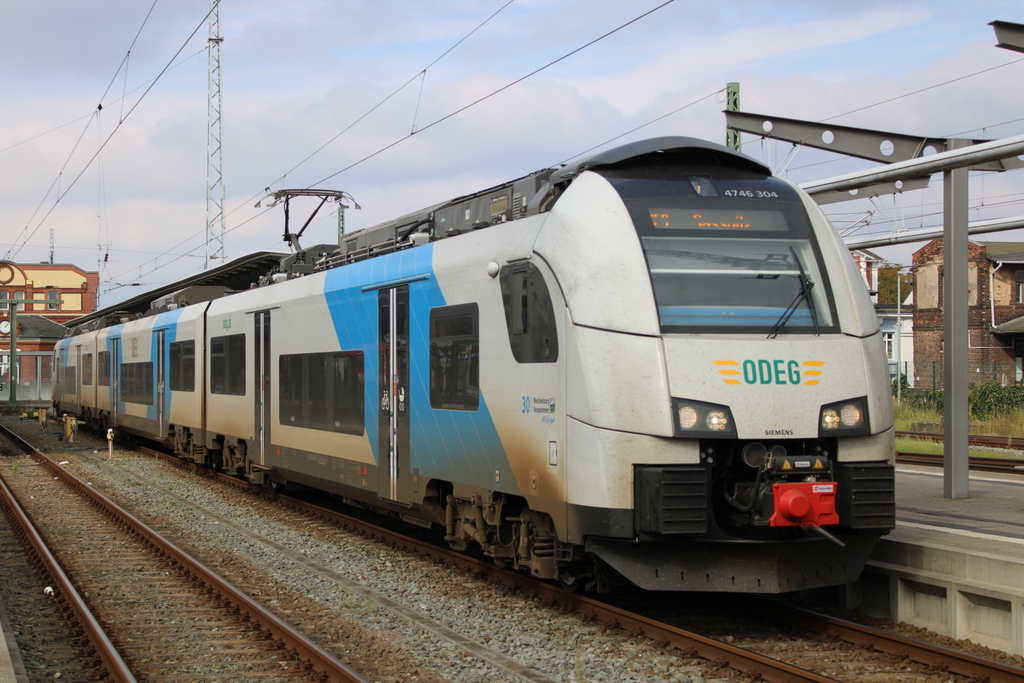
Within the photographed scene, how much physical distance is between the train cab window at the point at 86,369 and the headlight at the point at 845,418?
90.2ft

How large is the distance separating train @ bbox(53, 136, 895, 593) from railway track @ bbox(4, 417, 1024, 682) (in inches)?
11.9

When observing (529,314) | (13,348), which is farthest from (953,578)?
(13,348)

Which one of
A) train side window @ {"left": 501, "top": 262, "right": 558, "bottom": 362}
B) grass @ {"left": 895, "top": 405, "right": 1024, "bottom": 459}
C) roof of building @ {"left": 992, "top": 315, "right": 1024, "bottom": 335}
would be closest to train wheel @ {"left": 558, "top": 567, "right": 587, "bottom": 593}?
train side window @ {"left": 501, "top": 262, "right": 558, "bottom": 362}

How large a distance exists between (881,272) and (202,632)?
7783 centimetres

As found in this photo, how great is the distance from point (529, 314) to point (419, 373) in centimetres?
201

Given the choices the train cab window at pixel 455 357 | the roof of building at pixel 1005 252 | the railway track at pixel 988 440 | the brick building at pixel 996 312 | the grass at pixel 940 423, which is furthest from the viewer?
the roof of building at pixel 1005 252

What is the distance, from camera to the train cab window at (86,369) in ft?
99.0

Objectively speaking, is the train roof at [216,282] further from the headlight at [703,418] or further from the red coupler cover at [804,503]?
the red coupler cover at [804,503]

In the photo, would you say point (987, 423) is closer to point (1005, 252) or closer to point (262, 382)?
point (262, 382)

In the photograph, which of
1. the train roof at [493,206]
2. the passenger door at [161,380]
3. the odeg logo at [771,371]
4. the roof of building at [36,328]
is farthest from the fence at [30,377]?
the odeg logo at [771,371]

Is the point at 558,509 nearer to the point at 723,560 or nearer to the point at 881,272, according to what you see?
the point at 723,560

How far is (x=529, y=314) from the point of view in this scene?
7422 mm

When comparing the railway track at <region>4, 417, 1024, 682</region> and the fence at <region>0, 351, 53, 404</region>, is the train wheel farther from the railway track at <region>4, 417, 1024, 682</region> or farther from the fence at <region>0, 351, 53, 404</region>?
the fence at <region>0, 351, 53, 404</region>

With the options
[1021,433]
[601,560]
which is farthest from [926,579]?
[1021,433]
